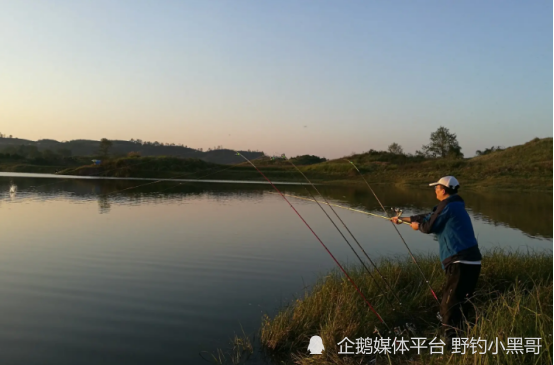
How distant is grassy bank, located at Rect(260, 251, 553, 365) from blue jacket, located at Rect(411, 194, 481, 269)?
55 centimetres

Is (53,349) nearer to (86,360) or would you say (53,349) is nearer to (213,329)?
(86,360)

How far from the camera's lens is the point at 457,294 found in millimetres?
4098

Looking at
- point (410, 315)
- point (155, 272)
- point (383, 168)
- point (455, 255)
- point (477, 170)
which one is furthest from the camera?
point (383, 168)

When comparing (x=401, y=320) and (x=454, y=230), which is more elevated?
(x=454, y=230)

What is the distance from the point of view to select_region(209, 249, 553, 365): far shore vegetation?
3525 mm

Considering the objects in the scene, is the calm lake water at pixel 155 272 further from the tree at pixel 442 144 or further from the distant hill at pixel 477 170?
the tree at pixel 442 144

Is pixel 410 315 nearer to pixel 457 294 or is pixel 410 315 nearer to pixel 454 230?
pixel 457 294

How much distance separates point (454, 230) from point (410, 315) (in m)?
1.37

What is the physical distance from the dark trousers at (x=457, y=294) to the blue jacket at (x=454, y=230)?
0.10 meters

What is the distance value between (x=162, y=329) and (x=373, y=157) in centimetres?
5581

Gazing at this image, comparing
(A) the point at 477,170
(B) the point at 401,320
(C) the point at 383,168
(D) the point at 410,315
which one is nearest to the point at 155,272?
(B) the point at 401,320

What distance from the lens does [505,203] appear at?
72.6 feet

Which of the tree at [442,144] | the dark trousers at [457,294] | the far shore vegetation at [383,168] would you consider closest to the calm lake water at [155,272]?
the dark trousers at [457,294]

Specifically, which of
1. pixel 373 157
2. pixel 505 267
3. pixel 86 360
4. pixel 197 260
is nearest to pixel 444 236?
pixel 505 267
